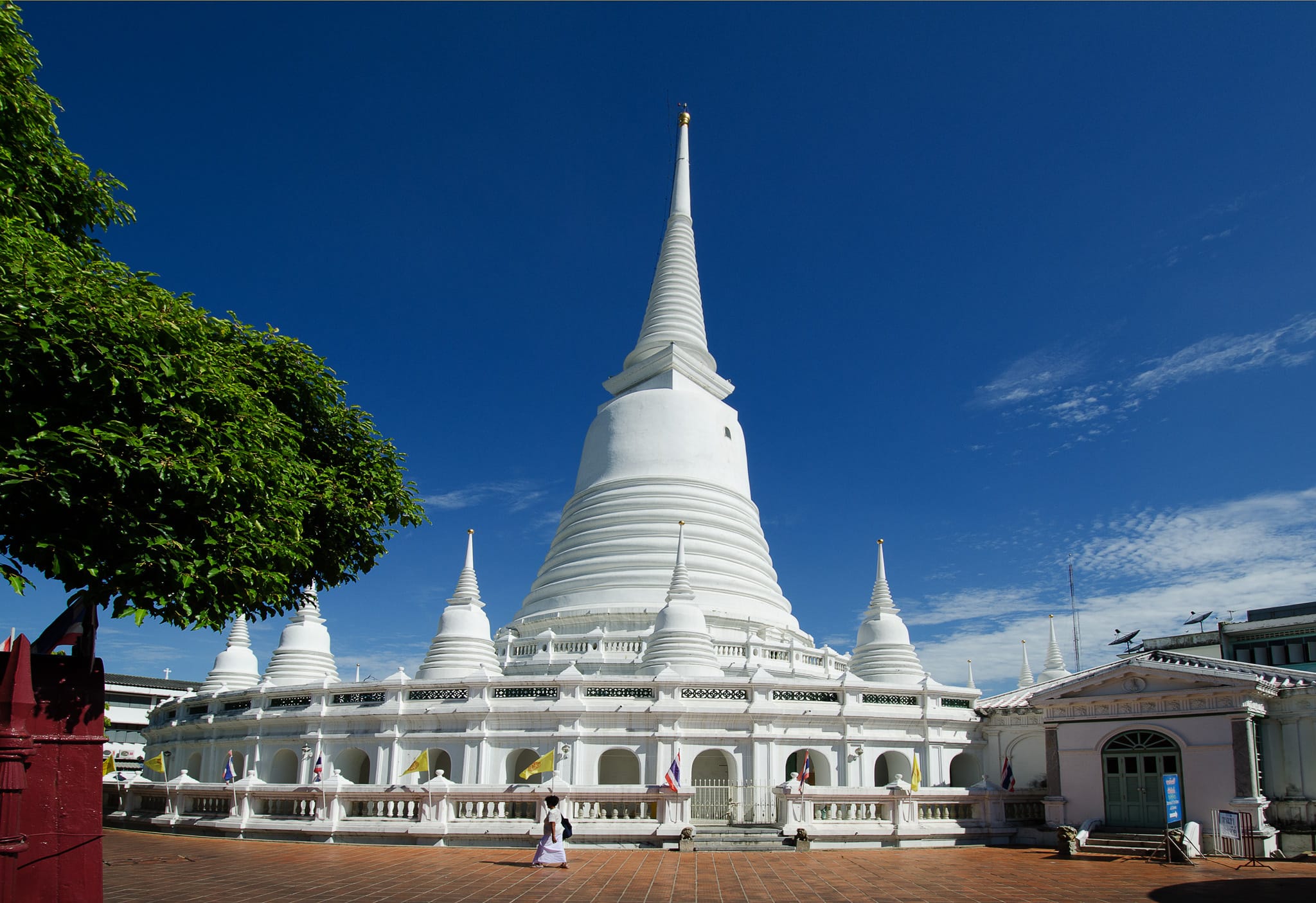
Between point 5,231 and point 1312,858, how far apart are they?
2928 centimetres

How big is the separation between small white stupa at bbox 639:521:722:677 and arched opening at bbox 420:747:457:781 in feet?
22.9

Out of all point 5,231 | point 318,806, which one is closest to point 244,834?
point 318,806

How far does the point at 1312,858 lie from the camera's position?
75.8 feet

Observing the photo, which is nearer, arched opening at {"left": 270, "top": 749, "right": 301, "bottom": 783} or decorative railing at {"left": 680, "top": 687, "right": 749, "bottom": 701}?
decorative railing at {"left": 680, "top": 687, "right": 749, "bottom": 701}

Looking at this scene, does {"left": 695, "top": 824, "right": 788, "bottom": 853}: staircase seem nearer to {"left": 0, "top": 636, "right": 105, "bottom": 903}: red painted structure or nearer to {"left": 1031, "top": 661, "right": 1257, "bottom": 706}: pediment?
{"left": 1031, "top": 661, "right": 1257, "bottom": 706}: pediment

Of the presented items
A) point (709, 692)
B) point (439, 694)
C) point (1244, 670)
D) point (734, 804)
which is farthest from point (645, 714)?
point (1244, 670)

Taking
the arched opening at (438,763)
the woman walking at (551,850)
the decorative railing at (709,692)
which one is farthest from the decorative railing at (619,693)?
the woman walking at (551,850)

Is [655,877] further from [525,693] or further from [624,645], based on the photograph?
[624,645]

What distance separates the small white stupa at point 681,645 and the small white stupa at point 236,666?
22038 millimetres

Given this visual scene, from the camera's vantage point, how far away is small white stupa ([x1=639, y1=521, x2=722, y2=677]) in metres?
31.9

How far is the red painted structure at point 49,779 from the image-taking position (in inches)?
397

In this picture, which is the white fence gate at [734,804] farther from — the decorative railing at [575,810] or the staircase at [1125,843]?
the staircase at [1125,843]

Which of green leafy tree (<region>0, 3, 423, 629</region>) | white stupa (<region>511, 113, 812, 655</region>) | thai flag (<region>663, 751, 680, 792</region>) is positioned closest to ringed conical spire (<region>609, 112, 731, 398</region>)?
white stupa (<region>511, 113, 812, 655</region>)

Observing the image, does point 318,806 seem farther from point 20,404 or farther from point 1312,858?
point 1312,858
